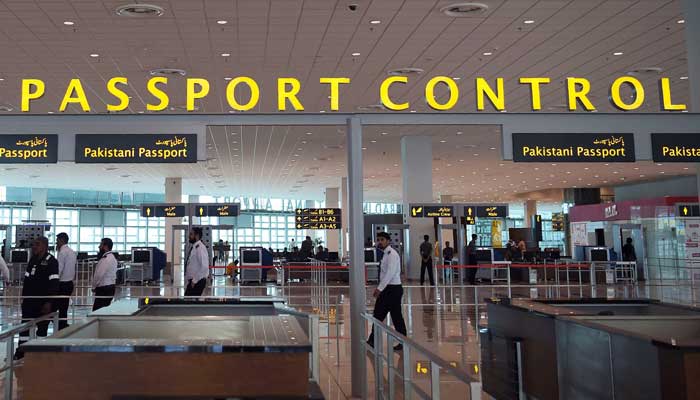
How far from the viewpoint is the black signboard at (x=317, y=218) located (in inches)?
1024

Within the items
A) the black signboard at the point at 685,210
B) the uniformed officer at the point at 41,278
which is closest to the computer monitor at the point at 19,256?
the uniformed officer at the point at 41,278

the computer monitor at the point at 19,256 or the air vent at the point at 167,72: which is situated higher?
the air vent at the point at 167,72

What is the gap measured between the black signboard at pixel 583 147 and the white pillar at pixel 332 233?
3129 centimetres

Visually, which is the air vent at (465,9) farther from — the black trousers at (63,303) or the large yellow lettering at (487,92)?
the black trousers at (63,303)

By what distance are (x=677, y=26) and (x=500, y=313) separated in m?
8.04


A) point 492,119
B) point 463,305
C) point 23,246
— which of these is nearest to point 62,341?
point 492,119

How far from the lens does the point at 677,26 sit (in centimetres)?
1127

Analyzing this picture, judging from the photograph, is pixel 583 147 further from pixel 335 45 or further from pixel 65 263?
pixel 65 263

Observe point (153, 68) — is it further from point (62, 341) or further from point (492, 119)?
point (62, 341)

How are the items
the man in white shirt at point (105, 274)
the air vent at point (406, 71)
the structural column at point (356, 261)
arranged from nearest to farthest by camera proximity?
the structural column at point (356, 261) → the man in white shirt at point (105, 274) → the air vent at point (406, 71)

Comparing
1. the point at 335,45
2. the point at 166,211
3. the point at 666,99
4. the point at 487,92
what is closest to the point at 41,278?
the point at 487,92

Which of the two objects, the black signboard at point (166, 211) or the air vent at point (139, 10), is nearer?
the air vent at point (139, 10)

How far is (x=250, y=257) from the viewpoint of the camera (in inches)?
847

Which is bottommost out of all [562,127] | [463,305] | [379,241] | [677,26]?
[463,305]
